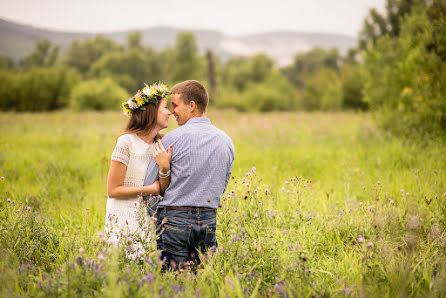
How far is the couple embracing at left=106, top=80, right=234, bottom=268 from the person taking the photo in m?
2.81

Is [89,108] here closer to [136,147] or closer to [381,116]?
[381,116]

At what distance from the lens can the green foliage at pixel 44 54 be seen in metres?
52.2

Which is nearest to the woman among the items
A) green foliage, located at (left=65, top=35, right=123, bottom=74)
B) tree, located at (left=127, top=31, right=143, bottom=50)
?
tree, located at (left=127, top=31, right=143, bottom=50)

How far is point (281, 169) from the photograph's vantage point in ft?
21.6

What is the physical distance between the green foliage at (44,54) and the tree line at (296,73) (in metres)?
0.18

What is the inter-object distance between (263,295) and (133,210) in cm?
154

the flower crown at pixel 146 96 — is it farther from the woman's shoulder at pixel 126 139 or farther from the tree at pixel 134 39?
the tree at pixel 134 39

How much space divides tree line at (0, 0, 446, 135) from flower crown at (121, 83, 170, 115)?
7.55 m

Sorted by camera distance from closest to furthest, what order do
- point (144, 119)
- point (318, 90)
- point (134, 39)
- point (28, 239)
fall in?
1. point (144, 119)
2. point (28, 239)
3. point (318, 90)
4. point (134, 39)

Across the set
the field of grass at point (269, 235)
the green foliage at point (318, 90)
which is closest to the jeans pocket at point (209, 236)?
the field of grass at point (269, 235)

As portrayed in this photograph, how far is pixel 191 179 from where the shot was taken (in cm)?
281

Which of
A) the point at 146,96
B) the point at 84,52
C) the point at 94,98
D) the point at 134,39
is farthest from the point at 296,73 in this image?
the point at 146,96

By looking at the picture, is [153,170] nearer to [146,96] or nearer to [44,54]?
[146,96]

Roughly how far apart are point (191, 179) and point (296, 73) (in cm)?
8506
